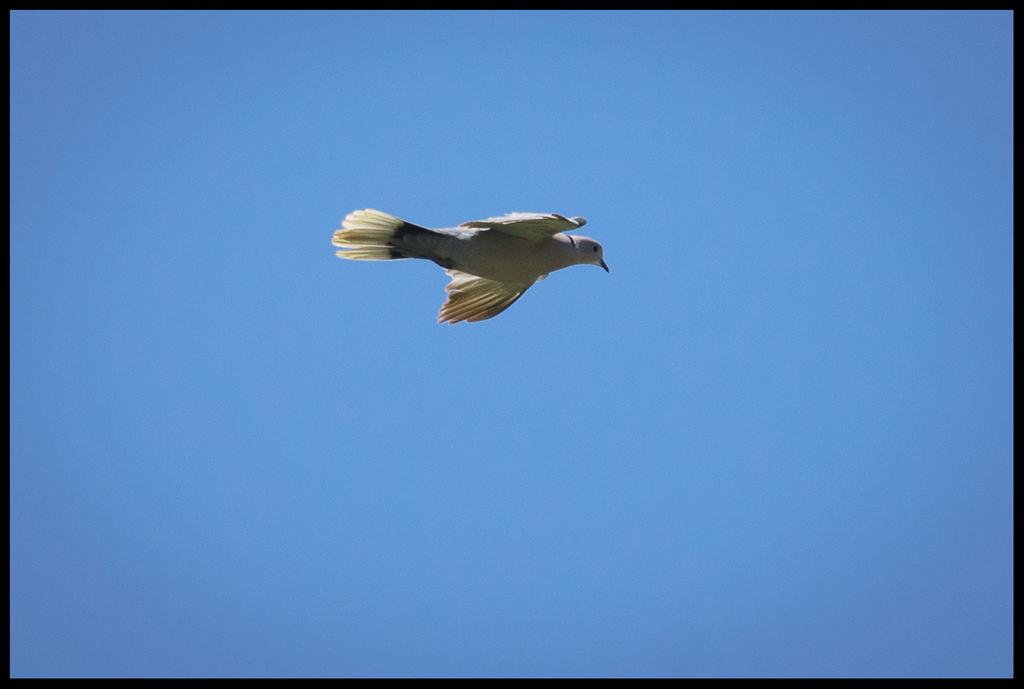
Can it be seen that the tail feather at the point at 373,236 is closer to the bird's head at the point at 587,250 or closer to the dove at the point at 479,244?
the dove at the point at 479,244

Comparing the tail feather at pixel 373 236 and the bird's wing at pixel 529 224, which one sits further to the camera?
the tail feather at pixel 373 236

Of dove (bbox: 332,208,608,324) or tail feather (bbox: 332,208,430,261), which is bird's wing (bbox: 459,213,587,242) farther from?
tail feather (bbox: 332,208,430,261)

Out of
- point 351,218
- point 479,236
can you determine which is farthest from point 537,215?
point 351,218

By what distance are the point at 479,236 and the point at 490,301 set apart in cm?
163

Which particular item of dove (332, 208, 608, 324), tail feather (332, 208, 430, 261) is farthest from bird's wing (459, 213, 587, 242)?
tail feather (332, 208, 430, 261)

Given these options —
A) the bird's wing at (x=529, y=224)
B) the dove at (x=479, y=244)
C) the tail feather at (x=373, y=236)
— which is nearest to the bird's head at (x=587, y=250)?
the dove at (x=479, y=244)

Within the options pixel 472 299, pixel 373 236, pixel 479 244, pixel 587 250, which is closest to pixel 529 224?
pixel 479 244

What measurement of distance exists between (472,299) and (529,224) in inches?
88.3

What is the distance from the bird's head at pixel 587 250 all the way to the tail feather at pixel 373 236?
171 cm

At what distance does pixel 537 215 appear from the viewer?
1345cm

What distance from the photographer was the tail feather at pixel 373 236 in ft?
46.9

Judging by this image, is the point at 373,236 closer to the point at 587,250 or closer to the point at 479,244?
the point at 479,244

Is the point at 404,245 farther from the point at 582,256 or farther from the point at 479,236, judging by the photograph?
the point at 582,256

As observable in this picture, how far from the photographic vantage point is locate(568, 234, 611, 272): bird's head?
15.0 m
